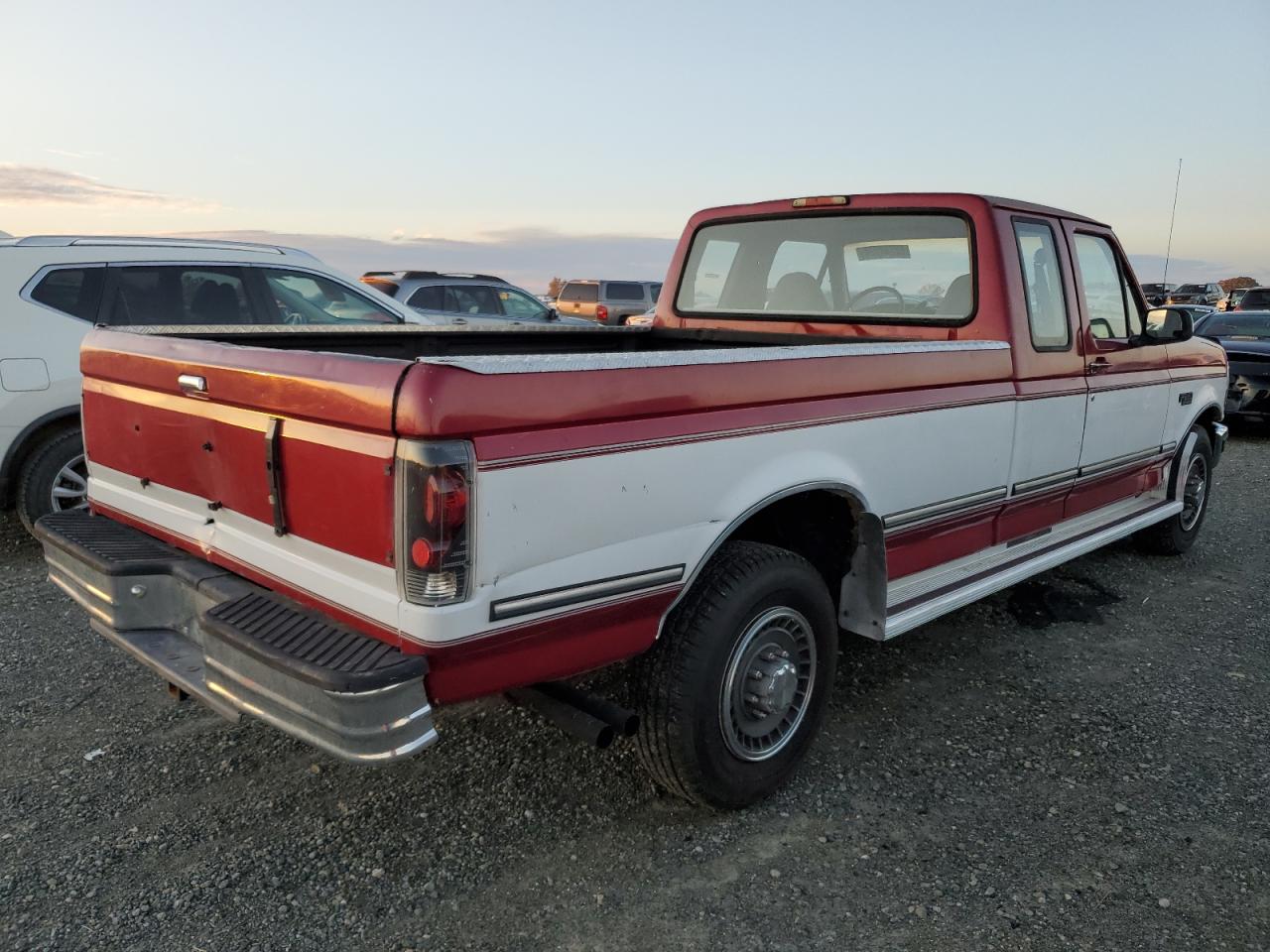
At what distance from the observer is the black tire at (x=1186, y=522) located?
595 centimetres

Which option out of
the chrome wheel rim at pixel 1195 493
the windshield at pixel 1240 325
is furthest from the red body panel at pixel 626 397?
the windshield at pixel 1240 325

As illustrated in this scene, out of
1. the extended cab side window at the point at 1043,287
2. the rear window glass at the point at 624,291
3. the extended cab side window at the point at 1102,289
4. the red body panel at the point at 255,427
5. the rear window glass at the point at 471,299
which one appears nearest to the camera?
the red body panel at the point at 255,427

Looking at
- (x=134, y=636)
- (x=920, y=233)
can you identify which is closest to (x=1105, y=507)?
(x=920, y=233)

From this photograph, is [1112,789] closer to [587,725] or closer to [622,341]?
[587,725]

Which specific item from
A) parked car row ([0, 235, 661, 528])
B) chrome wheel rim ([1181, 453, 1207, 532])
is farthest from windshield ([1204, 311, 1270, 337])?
parked car row ([0, 235, 661, 528])

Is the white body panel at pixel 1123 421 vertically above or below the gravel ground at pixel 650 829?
above

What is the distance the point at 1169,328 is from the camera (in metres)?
4.88

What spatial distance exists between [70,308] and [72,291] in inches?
4.7

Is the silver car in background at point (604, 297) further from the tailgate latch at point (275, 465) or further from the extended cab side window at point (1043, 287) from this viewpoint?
the tailgate latch at point (275, 465)

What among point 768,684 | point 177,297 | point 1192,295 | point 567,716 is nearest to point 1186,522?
point 768,684

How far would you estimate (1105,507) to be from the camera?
504cm

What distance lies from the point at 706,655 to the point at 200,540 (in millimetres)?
1599

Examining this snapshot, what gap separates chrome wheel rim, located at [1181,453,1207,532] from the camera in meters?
6.03

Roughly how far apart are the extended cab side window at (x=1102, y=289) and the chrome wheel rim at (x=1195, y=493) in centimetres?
159
